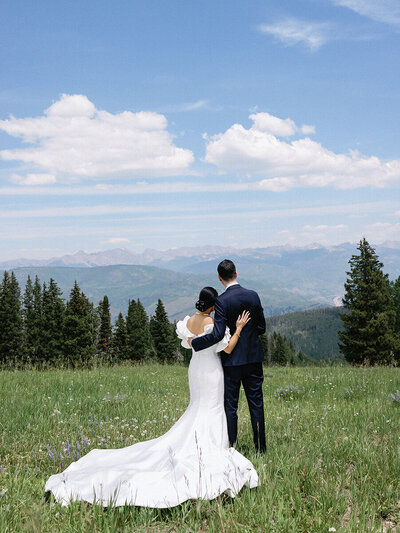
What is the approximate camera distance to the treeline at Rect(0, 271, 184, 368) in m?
63.7

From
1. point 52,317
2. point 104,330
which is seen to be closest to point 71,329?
point 52,317

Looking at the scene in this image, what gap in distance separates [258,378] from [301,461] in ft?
4.89

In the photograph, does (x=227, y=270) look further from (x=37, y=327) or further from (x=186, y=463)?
(x=37, y=327)

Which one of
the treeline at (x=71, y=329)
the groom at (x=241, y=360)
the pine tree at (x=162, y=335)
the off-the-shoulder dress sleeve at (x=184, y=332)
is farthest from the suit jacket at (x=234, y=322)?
the pine tree at (x=162, y=335)

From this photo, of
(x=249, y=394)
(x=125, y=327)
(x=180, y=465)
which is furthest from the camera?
(x=125, y=327)

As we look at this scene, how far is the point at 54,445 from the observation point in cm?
688

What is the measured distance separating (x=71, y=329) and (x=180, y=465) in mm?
62232

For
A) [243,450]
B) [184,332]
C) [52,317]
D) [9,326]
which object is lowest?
[9,326]

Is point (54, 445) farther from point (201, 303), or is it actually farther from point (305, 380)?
point (305, 380)

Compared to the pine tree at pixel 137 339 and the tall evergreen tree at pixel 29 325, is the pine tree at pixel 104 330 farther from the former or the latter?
the tall evergreen tree at pixel 29 325

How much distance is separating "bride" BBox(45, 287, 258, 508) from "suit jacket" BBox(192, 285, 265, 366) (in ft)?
0.43

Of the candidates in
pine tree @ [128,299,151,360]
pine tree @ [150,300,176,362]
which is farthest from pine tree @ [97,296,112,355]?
pine tree @ [150,300,176,362]

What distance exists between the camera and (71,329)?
209 ft

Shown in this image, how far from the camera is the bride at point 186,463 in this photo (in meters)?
4.73
